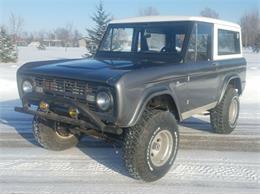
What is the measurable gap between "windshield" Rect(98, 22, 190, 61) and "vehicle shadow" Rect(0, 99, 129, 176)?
4.95ft

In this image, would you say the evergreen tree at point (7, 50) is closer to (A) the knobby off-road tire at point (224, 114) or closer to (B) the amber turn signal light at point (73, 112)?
(A) the knobby off-road tire at point (224, 114)

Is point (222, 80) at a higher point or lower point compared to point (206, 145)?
higher

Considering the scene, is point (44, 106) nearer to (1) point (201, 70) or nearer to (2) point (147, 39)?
(2) point (147, 39)

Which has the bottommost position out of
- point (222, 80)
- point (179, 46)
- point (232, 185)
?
point (232, 185)

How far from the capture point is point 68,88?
443cm

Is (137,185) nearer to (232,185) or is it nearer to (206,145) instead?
(232,185)

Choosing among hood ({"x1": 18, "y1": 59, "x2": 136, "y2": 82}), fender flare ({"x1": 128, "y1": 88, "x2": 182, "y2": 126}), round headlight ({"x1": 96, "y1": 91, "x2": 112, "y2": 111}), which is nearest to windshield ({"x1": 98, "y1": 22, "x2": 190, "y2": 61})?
hood ({"x1": 18, "y1": 59, "x2": 136, "y2": 82})

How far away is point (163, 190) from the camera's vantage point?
13.7ft

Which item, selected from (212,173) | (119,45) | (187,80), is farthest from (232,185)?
(119,45)

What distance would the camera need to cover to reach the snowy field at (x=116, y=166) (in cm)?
423

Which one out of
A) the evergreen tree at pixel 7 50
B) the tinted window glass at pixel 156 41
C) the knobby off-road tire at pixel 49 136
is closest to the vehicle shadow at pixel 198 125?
the tinted window glass at pixel 156 41

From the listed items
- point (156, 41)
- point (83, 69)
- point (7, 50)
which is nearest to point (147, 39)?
point (156, 41)

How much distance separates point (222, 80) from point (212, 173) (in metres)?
2.01

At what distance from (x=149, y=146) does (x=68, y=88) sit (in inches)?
47.7
